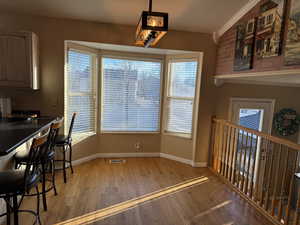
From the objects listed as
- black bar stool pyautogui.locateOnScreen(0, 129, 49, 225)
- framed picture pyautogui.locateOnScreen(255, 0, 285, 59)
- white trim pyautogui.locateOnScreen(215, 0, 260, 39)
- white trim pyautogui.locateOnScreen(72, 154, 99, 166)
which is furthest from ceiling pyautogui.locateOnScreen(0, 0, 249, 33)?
white trim pyautogui.locateOnScreen(72, 154, 99, 166)

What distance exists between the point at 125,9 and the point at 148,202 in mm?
2846

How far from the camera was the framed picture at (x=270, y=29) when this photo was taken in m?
2.46

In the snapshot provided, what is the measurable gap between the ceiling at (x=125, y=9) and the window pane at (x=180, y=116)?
62.4 inches

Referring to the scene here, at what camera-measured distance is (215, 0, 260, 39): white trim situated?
301 cm

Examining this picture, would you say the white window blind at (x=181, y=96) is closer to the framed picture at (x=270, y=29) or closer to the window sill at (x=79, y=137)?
the framed picture at (x=270, y=29)

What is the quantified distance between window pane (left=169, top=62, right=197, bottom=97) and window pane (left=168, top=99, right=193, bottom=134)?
7.2 inches

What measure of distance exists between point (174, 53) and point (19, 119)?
2.99 m

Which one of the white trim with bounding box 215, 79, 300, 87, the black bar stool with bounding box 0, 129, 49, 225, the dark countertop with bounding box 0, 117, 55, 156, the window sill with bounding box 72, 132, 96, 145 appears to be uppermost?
the white trim with bounding box 215, 79, 300, 87

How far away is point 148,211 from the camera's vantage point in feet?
8.78

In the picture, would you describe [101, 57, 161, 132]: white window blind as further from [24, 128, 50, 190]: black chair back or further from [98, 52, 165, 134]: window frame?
[24, 128, 50, 190]: black chair back

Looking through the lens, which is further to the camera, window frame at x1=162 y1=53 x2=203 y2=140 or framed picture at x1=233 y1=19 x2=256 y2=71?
window frame at x1=162 y1=53 x2=203 y2=140

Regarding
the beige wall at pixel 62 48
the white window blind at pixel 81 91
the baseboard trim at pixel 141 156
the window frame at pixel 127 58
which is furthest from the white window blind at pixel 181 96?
the white window blind at pixel 81 91

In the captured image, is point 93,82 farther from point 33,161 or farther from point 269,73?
point 269,73

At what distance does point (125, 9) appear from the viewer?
126 inches
